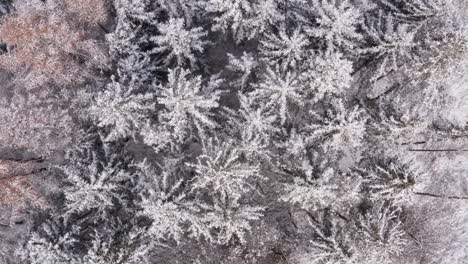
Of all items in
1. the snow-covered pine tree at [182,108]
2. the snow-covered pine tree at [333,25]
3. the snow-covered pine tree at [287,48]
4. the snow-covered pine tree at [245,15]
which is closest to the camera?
the snow-covered pine tree at [182,108]

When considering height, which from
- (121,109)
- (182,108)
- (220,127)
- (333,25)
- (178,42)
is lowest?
(220,127)

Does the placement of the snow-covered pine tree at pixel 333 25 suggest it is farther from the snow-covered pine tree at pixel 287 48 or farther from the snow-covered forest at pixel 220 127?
the snow-covered pine tree at pixel 287 48

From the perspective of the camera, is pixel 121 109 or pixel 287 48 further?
pixel 287 48

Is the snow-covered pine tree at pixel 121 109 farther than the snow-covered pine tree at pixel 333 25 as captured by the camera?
No

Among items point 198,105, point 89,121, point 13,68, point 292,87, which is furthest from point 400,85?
point 13,68

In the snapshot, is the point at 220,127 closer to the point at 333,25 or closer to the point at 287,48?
the point at 287,48

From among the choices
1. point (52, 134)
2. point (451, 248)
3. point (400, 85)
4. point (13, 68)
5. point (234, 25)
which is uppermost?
point (13, 68)

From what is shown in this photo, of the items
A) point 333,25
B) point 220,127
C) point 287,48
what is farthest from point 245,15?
point 220,127

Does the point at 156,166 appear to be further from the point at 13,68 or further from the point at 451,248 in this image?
the point at 451,248

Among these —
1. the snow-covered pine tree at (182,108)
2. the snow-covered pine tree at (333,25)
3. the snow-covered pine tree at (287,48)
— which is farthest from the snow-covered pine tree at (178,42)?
the snow-covered pine tree at (333,25)
